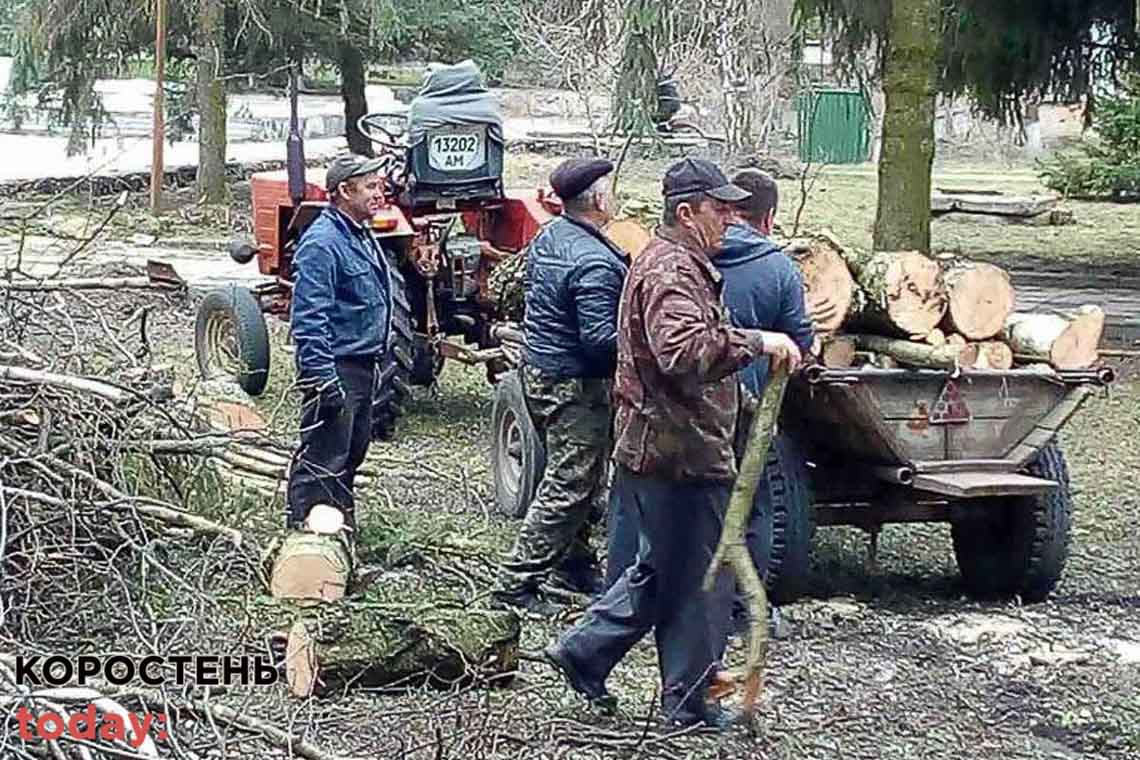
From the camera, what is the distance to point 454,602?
7344 millimetres

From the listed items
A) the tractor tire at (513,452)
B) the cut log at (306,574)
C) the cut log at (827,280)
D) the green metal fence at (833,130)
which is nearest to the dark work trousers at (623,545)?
the cut log at (306,574)

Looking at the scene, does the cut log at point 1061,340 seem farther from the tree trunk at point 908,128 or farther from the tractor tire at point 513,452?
the tree trunk at point 908,128

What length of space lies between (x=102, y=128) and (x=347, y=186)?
20811mm

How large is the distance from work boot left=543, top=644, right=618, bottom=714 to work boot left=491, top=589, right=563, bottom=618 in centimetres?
120

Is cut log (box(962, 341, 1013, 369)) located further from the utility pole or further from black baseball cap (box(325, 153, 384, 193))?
the utility pole

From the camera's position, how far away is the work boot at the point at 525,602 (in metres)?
7.70

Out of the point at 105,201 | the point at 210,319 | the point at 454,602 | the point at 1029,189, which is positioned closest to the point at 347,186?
the point at 454,602

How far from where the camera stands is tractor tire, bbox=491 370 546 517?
9.31 m

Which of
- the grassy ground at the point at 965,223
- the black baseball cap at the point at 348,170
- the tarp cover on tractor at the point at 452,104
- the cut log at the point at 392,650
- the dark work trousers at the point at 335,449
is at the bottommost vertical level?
the grassy ground at the point at 965,223

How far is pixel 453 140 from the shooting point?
11461 millimetres

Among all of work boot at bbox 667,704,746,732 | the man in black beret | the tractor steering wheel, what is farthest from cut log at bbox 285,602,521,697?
the tractor steering wheel

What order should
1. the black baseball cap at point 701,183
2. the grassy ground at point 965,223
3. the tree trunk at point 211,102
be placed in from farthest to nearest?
the tree trunk at point 211,102 < the grassy ground at point 965,223 < the black baseball cap at point 701,183

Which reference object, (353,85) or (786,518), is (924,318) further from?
(353,85)

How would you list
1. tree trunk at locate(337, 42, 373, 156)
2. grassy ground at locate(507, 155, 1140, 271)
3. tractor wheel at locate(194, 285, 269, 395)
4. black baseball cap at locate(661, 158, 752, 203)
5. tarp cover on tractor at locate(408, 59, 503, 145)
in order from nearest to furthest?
1. black baseball cap at locate(661, 158, 752, 203)
2. tarp cover on tractor at locate(408, 59, 503, 145)
3. tractor wheel at locate(194, 285, 269, 395)
4. grassy ground at locate(507, 155, 1140, 271)
5. tree trunk at locate(337, 42, 373, 156)
